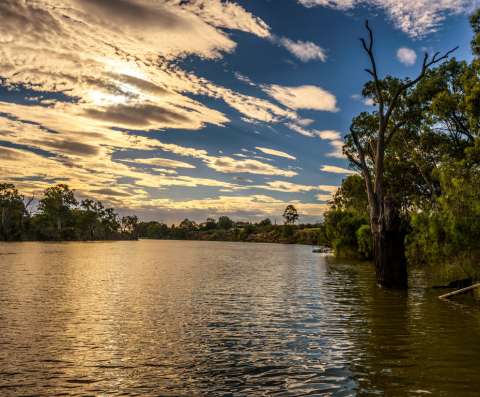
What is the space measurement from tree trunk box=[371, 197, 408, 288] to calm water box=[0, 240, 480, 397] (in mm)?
2049

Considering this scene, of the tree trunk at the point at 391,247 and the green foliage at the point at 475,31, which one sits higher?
the green foliage at the point at 475,31

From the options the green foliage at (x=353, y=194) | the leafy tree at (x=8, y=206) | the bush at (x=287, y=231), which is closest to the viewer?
the green foliage at (x=353, y=194)

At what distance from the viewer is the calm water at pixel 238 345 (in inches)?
279

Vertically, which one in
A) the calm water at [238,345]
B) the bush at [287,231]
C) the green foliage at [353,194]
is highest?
the green foliage at [353,194]

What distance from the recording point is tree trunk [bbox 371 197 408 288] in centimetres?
2091

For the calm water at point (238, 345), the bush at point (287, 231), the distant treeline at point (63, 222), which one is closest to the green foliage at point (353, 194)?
the distant treeline at point (63, 222)

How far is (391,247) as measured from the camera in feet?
69.8

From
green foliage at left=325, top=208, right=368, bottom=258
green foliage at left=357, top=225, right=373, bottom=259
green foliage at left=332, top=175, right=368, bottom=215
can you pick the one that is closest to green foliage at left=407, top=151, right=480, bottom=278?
green foliage at left=357, top=225, right=373, bottom=259

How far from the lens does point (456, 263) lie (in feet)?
64.4

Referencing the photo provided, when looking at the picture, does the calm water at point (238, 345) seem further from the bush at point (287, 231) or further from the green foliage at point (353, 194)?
the bush at point (287, 231)

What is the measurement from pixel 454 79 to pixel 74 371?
3869 centimetres

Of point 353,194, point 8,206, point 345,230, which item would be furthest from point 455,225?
point 8,206

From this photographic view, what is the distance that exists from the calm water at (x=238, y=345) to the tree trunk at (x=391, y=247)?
2049 mm

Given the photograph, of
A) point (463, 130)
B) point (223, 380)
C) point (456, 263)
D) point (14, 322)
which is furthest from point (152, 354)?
point (463, 130)
